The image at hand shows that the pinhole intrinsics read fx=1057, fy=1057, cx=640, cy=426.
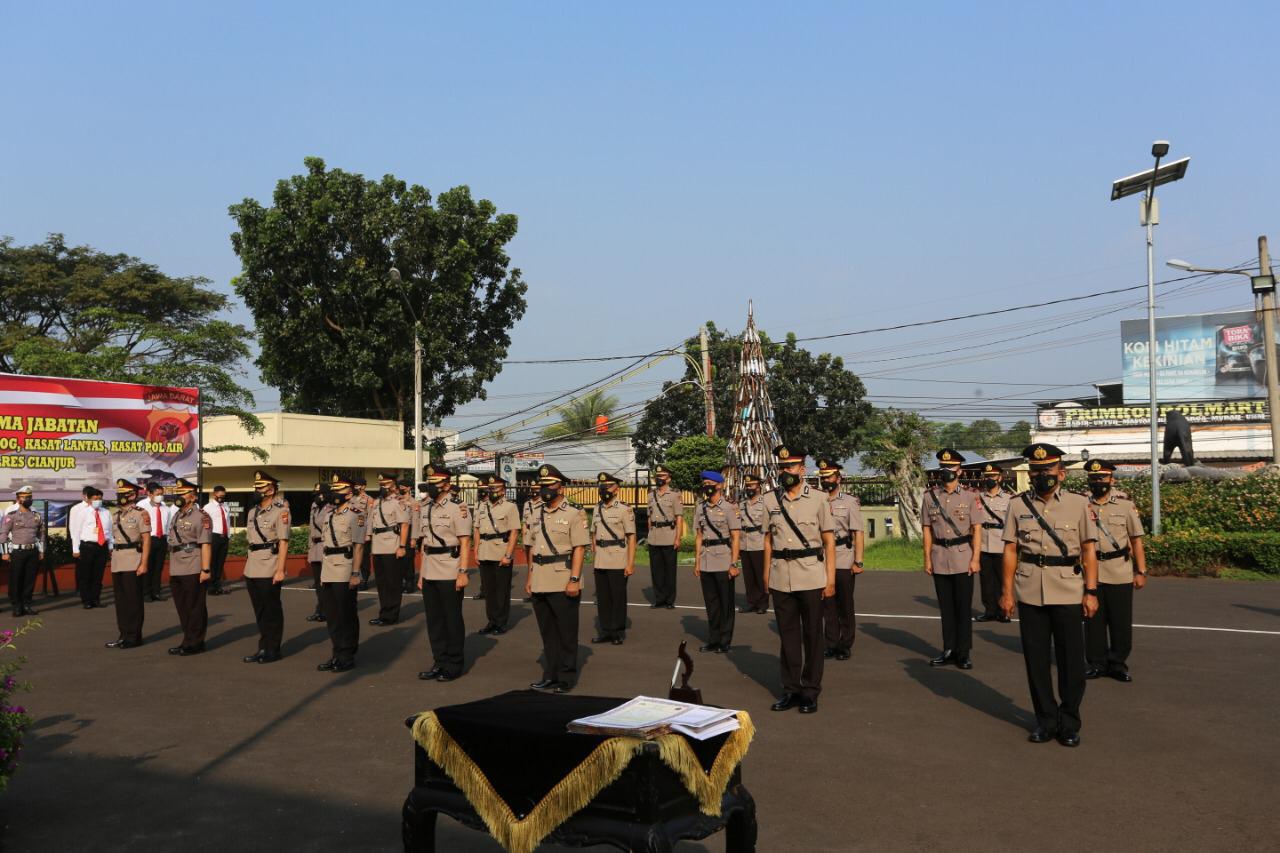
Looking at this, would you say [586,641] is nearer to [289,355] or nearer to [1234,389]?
[289,355]

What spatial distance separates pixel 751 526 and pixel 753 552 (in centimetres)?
63

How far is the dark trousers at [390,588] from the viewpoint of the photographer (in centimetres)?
1423

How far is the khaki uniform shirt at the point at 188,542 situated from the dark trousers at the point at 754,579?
6.42 meters

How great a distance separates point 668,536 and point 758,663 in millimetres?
4755

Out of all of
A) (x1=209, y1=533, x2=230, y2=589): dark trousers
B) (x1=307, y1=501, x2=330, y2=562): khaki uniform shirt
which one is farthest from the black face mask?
(x1=209, y1=533, x2=230, y2=589): dark trousers

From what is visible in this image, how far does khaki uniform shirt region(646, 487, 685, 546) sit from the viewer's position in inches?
582

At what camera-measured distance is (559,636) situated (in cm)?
901

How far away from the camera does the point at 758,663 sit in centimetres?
1034

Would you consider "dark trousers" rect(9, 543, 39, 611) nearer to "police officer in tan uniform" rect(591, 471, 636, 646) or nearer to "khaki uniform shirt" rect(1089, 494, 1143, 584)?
"police officer in tan uniform" rect(591, 471, 636, 646)

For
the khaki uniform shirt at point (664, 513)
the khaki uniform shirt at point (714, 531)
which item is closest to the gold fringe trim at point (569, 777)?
the khaki uniform shirt at point (714, 531)

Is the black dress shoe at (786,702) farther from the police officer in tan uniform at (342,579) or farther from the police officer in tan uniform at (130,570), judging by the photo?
the police officer in tan uniform at (130,570)

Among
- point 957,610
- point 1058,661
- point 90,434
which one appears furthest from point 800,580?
point 90,434

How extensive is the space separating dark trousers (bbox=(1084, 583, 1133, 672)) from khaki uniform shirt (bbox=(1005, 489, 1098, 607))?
88.3 inches

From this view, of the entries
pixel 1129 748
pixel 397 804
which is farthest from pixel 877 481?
pixel 397 804
